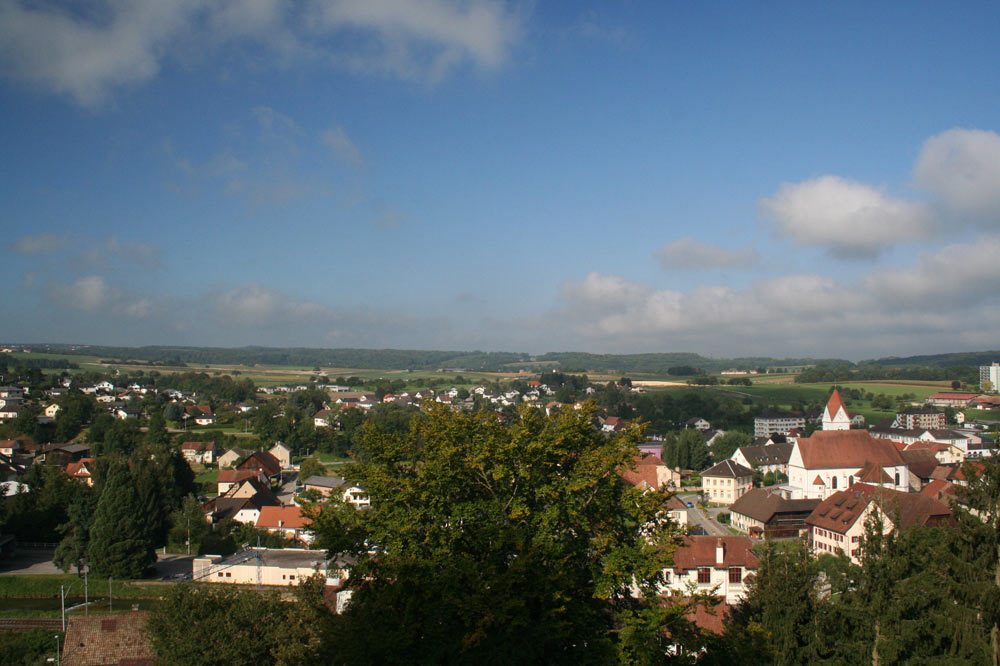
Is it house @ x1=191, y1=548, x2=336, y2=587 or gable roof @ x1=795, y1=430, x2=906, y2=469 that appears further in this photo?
gable roof @ x1=795, y1=430, x2=906, y2=469

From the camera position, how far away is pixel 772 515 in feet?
112

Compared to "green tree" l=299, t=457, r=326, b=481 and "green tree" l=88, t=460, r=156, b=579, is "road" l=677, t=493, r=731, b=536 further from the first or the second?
"green tree" l=299, t=457, r=326, b=481

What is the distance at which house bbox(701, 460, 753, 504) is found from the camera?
44.6 metres

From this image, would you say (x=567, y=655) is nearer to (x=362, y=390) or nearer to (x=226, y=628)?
(x=226, y=628)

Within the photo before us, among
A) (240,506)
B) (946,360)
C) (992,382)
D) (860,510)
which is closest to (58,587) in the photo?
(240,506)

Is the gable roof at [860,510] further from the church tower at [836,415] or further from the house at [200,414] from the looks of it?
the house at [200,414]

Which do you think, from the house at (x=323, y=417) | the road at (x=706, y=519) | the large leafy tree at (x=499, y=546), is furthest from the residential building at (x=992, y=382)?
the large leafy tree at (x=499, y=546)

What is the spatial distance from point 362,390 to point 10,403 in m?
60.5

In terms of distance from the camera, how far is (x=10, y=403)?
254 feet

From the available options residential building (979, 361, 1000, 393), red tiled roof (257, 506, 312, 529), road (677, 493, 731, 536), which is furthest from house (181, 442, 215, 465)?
residential building (979, 361, 1000, 393)

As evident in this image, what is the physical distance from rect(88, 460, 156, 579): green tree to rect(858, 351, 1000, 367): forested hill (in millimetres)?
185101

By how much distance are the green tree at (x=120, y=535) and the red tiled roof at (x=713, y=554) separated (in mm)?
22331

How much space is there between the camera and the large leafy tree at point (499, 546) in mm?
7539

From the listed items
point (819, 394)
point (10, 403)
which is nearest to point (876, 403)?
point (819, 394)
